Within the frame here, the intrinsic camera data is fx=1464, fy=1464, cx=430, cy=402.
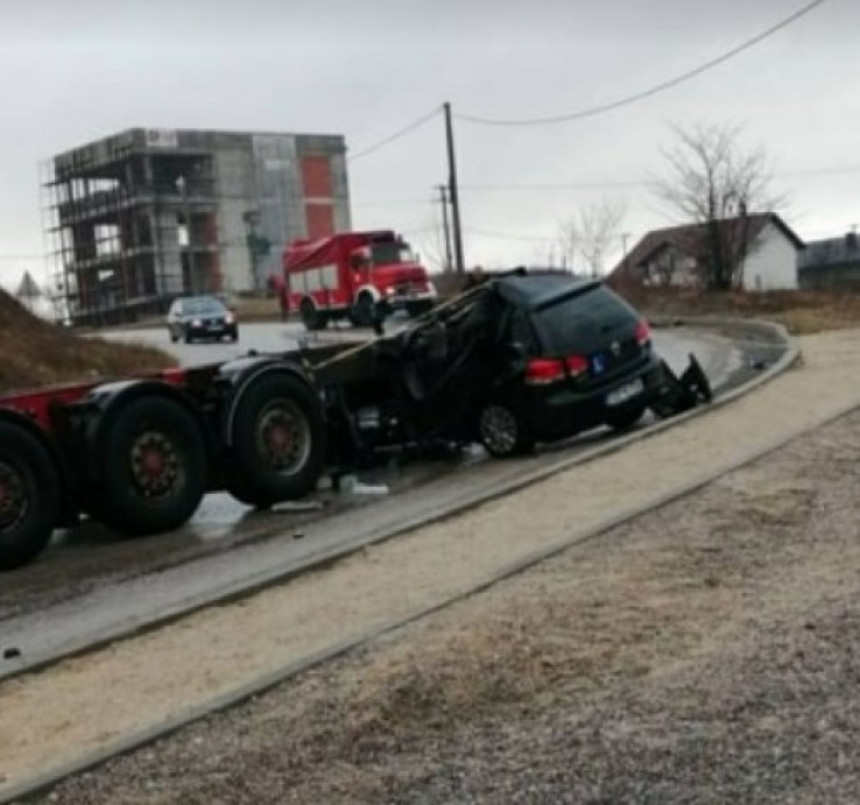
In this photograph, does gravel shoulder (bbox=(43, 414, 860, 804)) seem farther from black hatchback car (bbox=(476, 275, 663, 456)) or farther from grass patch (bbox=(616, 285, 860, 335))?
grass patch (bbox=(616, 285, 860, 335))

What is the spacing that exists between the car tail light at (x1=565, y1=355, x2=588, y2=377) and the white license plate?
1.28ft

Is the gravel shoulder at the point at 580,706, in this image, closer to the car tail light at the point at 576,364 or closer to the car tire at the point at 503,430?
the car tire at the point at 503,430

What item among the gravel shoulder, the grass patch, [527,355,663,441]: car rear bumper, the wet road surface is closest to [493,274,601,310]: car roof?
[527,355,663,441]: car rear bumper

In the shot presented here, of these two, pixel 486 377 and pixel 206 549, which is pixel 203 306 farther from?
pixel 206 549

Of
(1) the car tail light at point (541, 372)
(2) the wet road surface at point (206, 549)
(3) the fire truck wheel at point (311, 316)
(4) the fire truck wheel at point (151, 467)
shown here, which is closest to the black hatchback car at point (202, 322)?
(3) the fire truck wheel at point (311, 316)

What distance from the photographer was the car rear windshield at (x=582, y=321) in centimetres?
1423

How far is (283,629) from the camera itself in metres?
7.15

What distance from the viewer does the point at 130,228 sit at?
101 metres

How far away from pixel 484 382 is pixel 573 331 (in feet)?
3.33

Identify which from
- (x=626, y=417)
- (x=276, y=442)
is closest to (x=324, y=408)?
(x=276, y=442)

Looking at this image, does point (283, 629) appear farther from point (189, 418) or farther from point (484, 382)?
point (484, 382)

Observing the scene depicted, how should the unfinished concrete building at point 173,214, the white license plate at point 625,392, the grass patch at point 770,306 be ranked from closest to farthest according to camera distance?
the white license plate at point 625,392, the grass patch at point 770,306, the unfinished concrete building at point 173,214

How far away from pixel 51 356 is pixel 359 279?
1452 cm

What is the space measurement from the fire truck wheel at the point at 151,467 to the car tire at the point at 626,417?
15.3ft
